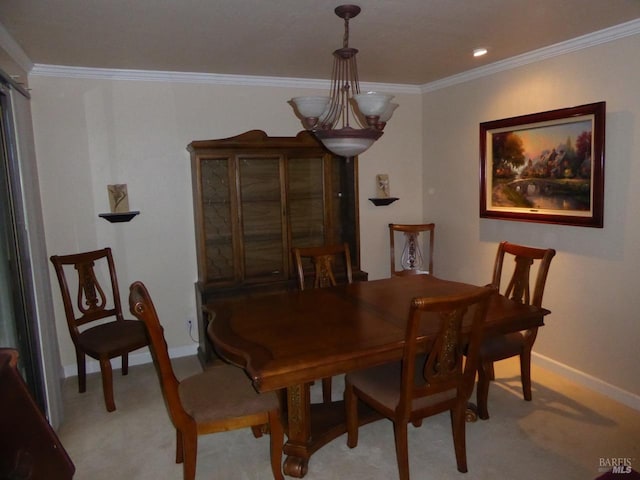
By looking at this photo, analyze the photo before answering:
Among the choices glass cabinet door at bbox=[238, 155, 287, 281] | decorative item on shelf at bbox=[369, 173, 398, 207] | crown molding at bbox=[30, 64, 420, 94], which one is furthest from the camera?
decorative item on shelf at bbox=[369, 173, 398, 207]

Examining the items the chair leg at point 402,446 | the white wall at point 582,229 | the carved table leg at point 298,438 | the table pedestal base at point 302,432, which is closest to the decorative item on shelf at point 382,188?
the white wall at point 582,229

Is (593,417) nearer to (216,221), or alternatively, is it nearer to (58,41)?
(216,221)

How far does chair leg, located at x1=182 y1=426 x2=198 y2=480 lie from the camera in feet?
6.61

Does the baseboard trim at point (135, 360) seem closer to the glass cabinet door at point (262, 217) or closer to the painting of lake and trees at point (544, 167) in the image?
the glass cabinet door at point (262, 217)

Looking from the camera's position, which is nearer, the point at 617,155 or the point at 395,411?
the point at 395,411

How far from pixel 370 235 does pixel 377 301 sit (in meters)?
1.82

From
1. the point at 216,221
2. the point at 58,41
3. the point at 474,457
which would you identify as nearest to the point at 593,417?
the point at 474,457

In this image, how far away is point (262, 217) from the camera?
3705 mm

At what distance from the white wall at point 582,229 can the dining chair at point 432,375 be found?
4.17 ft

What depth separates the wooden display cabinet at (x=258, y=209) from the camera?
3486mm

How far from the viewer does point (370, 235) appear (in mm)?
4402

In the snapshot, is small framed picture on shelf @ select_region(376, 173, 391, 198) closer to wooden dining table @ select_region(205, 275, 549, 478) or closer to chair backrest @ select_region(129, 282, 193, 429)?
wooden dining table @ select_region(205, 275, 549, 478)

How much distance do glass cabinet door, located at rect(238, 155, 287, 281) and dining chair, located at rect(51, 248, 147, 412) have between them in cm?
99

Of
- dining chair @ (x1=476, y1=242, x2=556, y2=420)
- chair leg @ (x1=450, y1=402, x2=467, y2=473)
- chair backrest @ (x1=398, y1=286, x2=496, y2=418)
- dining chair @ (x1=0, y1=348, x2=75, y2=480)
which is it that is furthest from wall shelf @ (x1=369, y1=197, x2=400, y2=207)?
dining chair @ (x1=0, y1=348, x2=75, y2=480)
